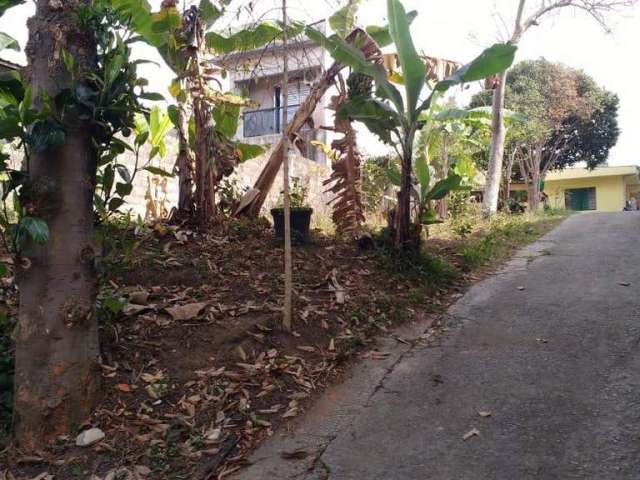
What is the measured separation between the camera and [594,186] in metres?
29.4

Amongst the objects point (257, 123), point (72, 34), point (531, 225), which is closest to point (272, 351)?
point (72, 34)

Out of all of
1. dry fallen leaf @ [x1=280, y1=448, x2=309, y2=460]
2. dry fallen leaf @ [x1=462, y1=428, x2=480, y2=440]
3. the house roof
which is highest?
the house roof

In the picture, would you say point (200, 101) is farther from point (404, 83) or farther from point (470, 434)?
point (470, 434)

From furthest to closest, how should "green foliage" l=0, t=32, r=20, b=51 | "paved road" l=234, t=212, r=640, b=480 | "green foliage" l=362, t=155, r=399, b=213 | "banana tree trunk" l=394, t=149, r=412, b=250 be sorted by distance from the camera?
"green foliage" l=362, t=155, r=399, b=213
"banana tree trunk" l=394, t=149, r=412, b=250
"green foliage" l=0, t=32, r=20, b=51
"paved road" l=234, t=212, r=640, b=480

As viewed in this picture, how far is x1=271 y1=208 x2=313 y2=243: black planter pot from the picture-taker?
642 centimetres

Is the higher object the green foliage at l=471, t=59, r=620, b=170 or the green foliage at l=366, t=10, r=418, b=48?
the green foliage at l=471, t=59, r=620, b=170

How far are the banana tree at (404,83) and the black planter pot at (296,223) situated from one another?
115 centimetres

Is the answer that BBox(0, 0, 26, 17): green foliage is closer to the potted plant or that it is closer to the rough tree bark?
the potted plant

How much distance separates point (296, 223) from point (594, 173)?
1052 inches

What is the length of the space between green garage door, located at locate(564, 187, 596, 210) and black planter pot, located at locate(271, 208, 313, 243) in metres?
27.1

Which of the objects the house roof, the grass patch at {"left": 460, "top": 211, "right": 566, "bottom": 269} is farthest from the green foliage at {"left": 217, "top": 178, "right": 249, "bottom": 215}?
the house roof

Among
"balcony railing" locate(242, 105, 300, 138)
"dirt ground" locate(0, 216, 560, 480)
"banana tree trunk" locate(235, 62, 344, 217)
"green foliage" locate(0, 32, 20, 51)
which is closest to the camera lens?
"dirt ground" locate(0, 216, 560, 480)

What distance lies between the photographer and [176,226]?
642 centimetres

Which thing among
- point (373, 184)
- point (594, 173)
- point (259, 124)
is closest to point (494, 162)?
point (373, 184)
